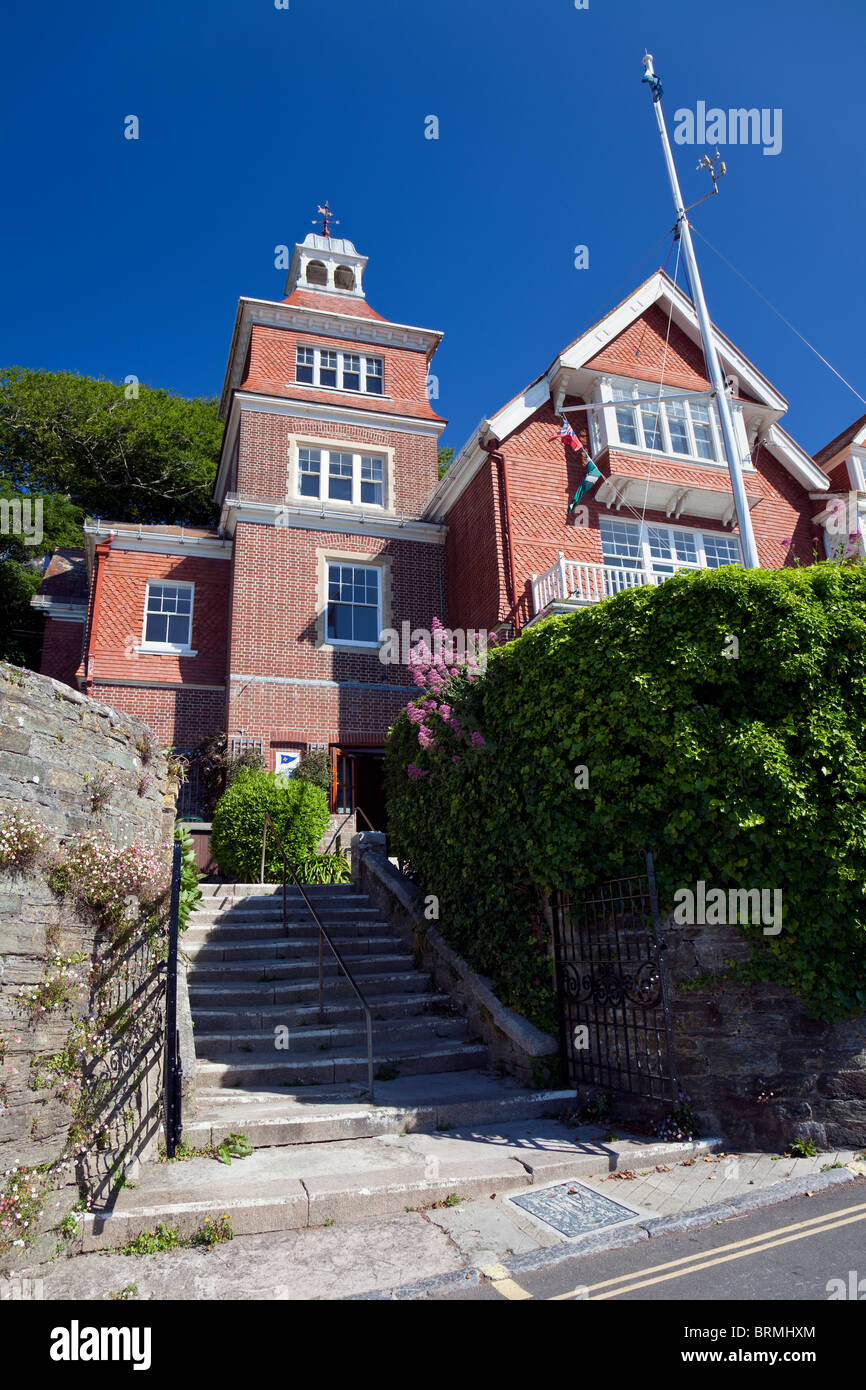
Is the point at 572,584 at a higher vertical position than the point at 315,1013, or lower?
higher

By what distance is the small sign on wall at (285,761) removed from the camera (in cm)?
1692

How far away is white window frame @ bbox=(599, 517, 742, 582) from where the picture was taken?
17.5 metres

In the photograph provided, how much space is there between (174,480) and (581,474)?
63.5 feet

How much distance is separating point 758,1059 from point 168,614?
16.0 m

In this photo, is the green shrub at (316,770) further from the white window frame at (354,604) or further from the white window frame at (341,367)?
the white window frame at (341,367)

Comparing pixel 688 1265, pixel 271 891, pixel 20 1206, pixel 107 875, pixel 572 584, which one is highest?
pixel 572 584

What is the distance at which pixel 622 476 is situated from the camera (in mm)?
17297

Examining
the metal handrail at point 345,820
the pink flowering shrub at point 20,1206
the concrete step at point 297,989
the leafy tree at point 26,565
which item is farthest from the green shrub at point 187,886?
the leafy tree at point 26,565

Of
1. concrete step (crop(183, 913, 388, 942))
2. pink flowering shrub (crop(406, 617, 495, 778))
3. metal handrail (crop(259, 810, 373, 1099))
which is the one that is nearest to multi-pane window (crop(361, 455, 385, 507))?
metal handrail (crop(259, 810, 373, 1099))

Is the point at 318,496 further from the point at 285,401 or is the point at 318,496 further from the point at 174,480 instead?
the point at 174,480

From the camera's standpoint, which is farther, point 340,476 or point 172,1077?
point 340,476

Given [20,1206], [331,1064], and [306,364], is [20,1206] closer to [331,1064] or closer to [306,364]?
[331,1064]

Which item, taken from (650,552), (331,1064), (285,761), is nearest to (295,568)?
(285,761)

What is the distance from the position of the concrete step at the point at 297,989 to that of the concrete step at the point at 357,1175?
2.65 meters
